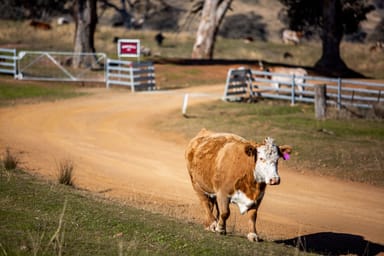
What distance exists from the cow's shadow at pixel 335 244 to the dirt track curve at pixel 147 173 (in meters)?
0.24

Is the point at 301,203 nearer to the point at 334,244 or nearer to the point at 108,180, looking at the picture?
the point at 334,244

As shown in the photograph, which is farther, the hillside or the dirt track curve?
the hillside

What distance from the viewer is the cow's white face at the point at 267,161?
10.4m

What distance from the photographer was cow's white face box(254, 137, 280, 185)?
10352 mm

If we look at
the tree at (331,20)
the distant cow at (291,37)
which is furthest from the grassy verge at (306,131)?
the distant cow at (291,37)

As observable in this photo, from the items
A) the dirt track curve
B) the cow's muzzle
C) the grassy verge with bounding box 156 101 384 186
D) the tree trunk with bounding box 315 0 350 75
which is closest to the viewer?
the cow's muzzle

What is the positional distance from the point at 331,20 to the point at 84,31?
20.0 metres

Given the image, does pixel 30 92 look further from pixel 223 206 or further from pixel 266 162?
pixel 266 162

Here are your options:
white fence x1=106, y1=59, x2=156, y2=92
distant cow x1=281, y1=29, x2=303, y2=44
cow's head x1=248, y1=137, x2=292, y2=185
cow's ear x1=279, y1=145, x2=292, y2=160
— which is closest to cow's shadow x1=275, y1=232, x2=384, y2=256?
cow's ear x1=279, y1=145, x2=292, y2=160

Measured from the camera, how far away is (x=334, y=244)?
43.0ft

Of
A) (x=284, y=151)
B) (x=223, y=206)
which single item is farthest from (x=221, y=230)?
(x=284, y=151)

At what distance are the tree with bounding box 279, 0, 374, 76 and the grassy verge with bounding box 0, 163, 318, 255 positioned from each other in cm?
3921

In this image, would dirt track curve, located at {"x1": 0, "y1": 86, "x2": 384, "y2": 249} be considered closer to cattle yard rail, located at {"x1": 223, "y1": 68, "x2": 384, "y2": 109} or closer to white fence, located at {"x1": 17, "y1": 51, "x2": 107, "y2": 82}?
cattle yard rail, located at {"x1": 223, "y1": 68, "x2": 384, "y2": 109}

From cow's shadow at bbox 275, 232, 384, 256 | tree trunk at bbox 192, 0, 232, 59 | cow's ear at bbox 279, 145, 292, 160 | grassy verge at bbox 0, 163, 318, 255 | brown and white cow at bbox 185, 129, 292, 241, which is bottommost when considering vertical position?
cow's shadow at bbox 275, 232, 384, 256
